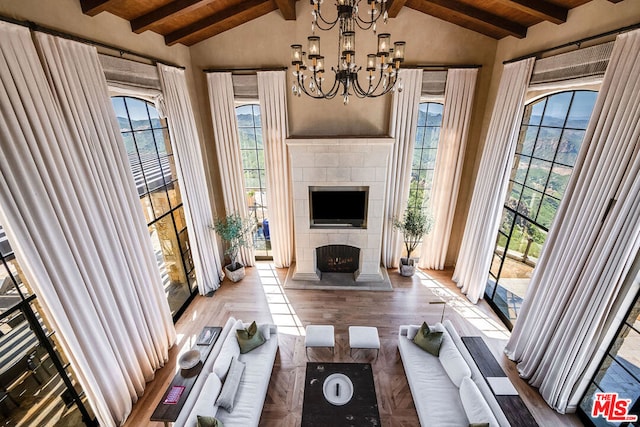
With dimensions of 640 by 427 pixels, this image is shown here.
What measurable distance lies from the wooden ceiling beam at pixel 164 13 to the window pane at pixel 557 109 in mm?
4877

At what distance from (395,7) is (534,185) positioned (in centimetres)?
357

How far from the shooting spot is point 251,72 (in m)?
5.38

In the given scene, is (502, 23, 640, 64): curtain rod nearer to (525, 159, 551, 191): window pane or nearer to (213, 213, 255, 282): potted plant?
(525, 159, 551, 191): window pane

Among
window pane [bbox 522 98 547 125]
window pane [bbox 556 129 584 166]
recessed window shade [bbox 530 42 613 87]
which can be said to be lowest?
window pane [bbox 556 129 584 166]

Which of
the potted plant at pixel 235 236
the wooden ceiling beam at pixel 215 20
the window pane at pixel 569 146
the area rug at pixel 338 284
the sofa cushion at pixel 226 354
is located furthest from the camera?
the area rug at pixel 338 284

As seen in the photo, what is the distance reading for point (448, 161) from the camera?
5781 millimetres

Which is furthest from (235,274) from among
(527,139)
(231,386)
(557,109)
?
(557,109)

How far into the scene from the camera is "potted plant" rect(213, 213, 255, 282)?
5.82 metres

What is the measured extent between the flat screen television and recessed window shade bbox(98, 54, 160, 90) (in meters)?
3.09

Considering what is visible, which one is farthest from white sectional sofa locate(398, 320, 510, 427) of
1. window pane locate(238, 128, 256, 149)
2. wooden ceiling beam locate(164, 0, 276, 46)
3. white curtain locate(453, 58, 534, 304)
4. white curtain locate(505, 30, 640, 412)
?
wooden ceiling beam locate(164, 0, 276, 46)

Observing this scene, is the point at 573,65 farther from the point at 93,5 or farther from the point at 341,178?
the point at 93,5

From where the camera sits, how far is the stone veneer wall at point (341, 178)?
5.34 m

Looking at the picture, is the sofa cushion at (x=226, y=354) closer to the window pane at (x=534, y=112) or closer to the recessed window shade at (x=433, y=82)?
the recessed window shade at (x=433, y=82)

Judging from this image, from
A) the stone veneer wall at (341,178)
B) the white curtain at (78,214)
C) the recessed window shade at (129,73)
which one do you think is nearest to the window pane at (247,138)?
the stone veneer wall at (341,178)
